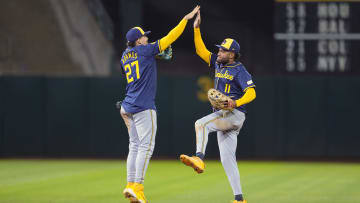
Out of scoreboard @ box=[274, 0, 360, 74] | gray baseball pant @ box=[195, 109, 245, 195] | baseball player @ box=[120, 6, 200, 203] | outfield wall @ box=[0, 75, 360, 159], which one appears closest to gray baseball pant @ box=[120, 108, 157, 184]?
baseball player @ box=[120, 6, 200, 203]

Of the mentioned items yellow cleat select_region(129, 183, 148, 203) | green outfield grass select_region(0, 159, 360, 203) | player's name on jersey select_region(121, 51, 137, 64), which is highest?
player's name on jersey select_region(121, 51, 137, 64)

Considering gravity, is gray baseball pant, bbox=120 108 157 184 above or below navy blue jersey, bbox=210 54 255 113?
below

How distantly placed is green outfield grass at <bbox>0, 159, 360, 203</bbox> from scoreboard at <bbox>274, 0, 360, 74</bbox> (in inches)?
88.8

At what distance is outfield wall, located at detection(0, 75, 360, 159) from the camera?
14.6 m

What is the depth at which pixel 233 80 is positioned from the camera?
7.07 meters

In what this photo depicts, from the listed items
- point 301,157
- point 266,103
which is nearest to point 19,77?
point 266,103

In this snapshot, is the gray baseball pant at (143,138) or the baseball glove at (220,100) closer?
the baseball glove at (220,100)

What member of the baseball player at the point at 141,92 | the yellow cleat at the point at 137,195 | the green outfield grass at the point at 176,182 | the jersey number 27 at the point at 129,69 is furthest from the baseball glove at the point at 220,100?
the green outfield grass at the point at 176,182

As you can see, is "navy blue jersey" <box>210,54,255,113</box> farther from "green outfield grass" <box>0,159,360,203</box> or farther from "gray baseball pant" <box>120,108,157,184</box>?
"green outfield grass" <box>0,159,360,203</box>

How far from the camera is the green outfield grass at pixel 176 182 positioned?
8.15 meters

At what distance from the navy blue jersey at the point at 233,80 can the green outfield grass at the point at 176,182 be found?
1.44m

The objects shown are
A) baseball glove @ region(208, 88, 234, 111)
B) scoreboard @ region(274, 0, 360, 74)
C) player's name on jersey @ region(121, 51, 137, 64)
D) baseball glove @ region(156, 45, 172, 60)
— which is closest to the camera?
baseball glove @ region(208, 88, 234, 111)

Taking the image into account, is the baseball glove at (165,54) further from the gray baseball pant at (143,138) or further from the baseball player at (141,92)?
the gray baseball pant at (143,138)

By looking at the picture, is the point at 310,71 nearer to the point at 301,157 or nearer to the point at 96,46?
the point at 301,157
